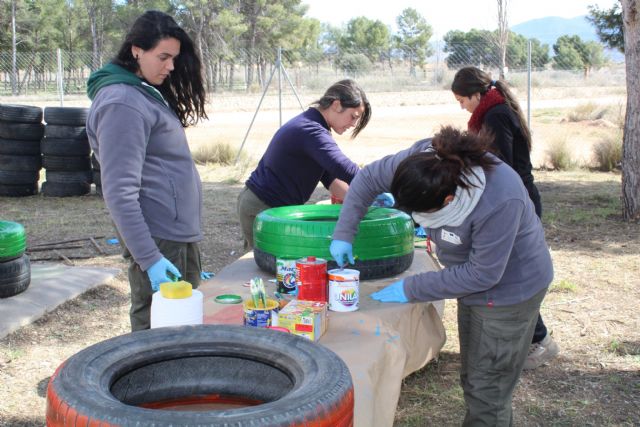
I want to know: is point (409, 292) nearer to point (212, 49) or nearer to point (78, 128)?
point (78, 128)

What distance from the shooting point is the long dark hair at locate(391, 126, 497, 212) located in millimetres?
2088

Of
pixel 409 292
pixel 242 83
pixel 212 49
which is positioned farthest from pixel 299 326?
pixel 212 49

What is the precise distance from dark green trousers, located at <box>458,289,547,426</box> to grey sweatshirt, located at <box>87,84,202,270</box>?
1146 mm

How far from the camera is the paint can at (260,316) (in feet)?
6.89

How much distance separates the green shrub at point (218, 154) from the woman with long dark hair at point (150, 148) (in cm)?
Answer: 916

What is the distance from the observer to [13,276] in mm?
4664

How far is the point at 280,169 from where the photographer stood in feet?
11.3

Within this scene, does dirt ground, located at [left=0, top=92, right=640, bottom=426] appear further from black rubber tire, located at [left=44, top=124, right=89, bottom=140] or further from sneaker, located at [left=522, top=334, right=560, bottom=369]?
black rubber tire, located at [left=44, top=124, right=89, bottom=140]

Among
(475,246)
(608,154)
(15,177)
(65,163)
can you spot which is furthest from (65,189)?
(608,154)

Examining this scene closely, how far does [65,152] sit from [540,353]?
23.3 feet

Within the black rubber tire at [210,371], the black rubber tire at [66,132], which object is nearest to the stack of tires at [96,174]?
the black rubber tire at [66,132]

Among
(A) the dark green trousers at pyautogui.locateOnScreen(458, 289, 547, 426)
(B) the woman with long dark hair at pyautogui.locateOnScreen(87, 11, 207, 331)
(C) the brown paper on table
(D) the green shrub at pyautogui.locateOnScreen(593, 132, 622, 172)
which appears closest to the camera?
(C) the brown paper on table

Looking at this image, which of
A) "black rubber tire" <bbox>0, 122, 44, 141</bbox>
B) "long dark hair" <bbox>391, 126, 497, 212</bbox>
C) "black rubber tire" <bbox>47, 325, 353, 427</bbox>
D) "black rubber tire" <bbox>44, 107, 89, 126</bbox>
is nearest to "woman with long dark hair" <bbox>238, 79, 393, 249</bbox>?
"long dark hair" <bbox>391, 126, 497, 212</bbox>

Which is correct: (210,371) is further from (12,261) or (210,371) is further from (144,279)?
(12,261)
